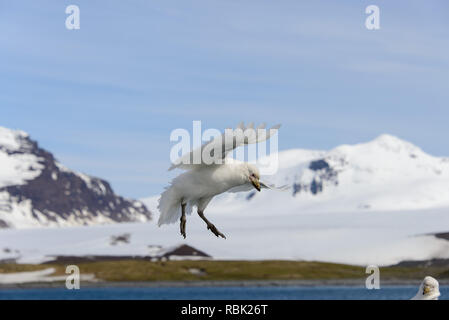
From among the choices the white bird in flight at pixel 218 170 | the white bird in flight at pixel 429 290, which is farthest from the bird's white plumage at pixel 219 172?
the white bird in flight at pixel 429 290

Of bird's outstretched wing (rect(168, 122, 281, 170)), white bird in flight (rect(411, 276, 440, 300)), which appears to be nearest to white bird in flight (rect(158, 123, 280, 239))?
bird's outstretched wing (rect(168, 122, 281, 170))

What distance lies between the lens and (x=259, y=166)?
1853 cm

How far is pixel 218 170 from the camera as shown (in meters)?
17.8

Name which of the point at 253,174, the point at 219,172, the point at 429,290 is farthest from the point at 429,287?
the point at 219,172

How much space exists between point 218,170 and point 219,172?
0.22ft

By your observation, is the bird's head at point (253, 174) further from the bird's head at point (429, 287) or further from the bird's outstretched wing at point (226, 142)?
A: the bird's head at point (429, 287)

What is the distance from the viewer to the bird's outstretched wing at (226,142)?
17.4 meters

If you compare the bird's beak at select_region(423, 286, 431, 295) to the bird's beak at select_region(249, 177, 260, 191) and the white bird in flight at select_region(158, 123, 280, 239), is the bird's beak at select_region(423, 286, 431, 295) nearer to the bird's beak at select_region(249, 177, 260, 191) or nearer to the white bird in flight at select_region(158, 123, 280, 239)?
the white bird in flight at select_region(158, 123, 280, 239)

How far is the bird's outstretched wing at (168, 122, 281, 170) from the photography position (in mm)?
17438
